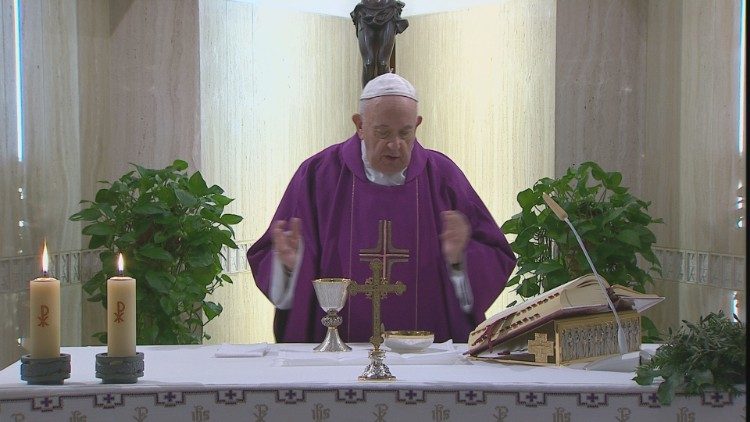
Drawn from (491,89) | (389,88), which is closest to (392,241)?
(389,88)

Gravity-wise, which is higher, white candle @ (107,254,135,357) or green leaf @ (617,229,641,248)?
green leaf @ (617,229,641,248)

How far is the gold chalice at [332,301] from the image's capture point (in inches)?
120

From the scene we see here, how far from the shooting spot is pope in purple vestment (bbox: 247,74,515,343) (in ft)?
12.5

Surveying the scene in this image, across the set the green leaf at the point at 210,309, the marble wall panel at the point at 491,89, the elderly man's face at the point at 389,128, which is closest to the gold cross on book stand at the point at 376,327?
the elderly man's face at the point at 389,128

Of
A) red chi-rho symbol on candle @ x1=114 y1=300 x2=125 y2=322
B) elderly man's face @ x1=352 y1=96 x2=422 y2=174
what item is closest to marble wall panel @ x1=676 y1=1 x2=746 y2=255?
elderly man's face @ x1=352 y1=96 x2=422 y2=174

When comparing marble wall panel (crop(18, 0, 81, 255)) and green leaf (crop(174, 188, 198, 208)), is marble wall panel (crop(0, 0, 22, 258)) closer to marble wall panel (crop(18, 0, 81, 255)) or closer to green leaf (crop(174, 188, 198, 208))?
marble wall panel (crop(18, 0, 81, 255))

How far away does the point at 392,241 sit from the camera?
3773 millimetres

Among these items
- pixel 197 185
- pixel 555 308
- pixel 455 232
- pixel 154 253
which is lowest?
pixel 555 308

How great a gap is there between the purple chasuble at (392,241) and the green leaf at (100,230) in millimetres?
1424

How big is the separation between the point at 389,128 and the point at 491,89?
125 inches

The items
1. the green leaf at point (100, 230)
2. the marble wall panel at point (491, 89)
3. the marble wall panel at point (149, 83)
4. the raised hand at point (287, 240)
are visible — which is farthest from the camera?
the marble wall panel at point (491, 89)

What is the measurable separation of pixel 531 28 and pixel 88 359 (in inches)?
168

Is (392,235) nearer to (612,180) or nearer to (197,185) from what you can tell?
(197,185)

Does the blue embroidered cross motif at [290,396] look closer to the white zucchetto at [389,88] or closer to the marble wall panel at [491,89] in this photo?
the white zucchetto at [389,88]
